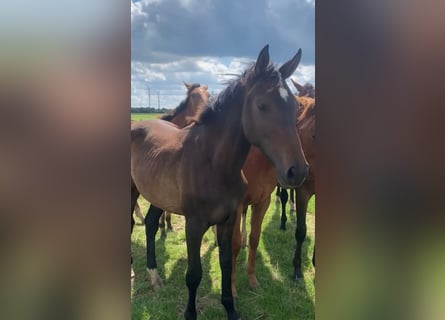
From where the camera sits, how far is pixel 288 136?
1668 millimetres

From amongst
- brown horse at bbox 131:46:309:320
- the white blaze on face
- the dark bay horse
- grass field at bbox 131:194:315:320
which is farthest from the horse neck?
grass field at bbox 131:194:315:320

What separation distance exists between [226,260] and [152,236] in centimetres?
86

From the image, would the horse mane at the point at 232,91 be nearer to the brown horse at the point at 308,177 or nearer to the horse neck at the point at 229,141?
the horse neck at the point at 229,141

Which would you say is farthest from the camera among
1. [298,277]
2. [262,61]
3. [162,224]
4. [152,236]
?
[162,224]

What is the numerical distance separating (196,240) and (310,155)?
0.84 metres

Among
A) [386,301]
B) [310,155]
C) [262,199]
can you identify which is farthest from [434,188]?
[262,199]

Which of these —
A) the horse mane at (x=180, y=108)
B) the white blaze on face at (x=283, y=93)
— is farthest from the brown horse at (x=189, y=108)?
the white blaze on face at (x=283, y=93)

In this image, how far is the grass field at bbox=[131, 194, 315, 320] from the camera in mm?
2104

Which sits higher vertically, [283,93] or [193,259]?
[283,93]

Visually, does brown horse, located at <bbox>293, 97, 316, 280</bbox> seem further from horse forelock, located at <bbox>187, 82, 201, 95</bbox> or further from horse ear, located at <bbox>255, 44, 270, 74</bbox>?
horse forelock, located at <bbox>187, 82, 201, 95</bbox>

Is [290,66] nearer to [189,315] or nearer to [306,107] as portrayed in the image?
[306,107]

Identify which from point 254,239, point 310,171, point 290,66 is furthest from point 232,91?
point 254,239

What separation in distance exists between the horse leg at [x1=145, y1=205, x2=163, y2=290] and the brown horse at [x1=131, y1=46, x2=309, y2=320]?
100 mm

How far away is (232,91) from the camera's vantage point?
1.92m
